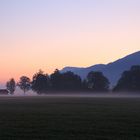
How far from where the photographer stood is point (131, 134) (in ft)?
80.9

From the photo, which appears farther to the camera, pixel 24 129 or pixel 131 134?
pixel 24 129

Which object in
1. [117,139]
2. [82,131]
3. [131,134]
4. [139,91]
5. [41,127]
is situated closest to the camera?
[117,139]

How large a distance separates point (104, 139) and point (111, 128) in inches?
209

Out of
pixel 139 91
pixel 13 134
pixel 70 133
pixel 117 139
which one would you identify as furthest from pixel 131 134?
pixel 139 91

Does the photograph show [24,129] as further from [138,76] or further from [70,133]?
[138,76]

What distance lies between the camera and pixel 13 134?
82.8 ft

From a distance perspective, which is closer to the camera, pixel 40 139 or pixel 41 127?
pixel 40 139

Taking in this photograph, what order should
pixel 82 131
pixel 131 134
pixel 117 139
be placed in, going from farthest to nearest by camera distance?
pixel 82 131, pixel 131 134, pixel 117 139

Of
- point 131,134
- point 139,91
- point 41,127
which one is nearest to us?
point 131,134

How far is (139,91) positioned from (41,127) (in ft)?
564

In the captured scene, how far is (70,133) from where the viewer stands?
83.5ft

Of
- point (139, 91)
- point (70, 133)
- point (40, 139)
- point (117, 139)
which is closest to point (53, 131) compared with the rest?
point (70, 133)

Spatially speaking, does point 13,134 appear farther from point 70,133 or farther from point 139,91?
point 139,91

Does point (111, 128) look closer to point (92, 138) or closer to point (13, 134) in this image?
point (92, 138)
